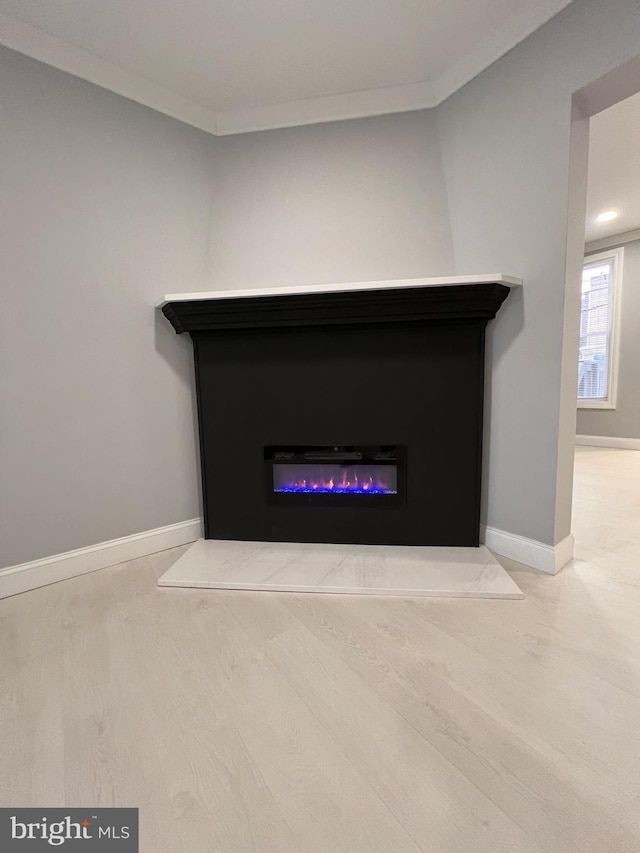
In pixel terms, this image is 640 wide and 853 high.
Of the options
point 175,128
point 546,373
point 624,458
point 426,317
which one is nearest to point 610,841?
point 546,373

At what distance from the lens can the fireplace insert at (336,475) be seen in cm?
203

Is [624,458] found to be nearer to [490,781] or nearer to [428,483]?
[428,483]

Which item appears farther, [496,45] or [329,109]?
[329,109]

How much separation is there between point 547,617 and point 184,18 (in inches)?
103

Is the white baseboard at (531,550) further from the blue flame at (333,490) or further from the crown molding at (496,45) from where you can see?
the crown molding at (496,45)

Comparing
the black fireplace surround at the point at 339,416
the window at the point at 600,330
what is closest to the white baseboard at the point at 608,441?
the window at the point at 600,330

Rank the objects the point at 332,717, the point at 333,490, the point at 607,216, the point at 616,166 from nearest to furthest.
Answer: the point at 332,717 < the point at 333,490 < the point at 616,166 < the point at 607,216

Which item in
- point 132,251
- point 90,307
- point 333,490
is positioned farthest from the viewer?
point 333,490

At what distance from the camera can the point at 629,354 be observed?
15.3 feet

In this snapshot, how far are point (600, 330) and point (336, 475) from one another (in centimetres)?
457

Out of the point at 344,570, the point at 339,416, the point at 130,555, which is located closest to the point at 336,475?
the point at 339,416

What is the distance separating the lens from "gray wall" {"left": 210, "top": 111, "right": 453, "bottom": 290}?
199cm

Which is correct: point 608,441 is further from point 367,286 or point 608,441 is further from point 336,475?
point 367,286

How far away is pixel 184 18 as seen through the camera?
1580mm
